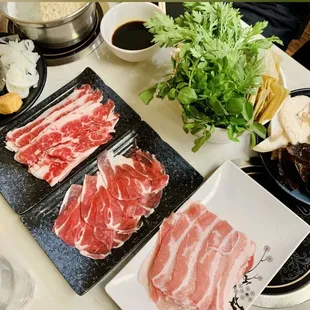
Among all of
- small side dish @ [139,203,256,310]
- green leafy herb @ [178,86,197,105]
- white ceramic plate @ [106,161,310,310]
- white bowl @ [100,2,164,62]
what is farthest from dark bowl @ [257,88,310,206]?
white bowl @ [100,2,164,62]

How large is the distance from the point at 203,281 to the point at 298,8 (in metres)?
0.95

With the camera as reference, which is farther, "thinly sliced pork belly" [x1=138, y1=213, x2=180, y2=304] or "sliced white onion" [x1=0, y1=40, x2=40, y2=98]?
"sliced white onion" [x1=0, y1=40, x2=40, y2=98]

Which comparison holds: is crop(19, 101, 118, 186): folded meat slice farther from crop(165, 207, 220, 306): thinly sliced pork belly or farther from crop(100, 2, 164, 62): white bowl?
crop(165, 207, 220, 306): thinly sliced pork belly

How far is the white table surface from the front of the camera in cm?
107

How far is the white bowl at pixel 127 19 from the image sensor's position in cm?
123

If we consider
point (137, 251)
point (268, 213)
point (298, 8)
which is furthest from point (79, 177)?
point (298, 8)

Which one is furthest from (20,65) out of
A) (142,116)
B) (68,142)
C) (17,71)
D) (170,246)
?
(170,246)

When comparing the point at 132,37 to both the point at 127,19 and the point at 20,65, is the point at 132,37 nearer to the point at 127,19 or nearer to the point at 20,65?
the point at 127,19

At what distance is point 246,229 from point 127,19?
0.65 meters

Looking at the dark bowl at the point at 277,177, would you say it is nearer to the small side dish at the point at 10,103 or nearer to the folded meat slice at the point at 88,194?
the folded meat slice at the point at 88,194

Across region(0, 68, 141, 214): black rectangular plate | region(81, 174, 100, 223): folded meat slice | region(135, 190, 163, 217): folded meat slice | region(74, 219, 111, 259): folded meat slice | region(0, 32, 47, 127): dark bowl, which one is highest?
region(0, 32, 47, 127): dark bowl

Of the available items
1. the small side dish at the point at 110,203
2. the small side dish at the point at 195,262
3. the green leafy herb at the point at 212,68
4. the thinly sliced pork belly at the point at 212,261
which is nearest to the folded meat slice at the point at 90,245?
the small side dish at the point at 110,203

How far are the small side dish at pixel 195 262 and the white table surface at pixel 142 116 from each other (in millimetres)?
120

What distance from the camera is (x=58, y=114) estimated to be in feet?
4.03
